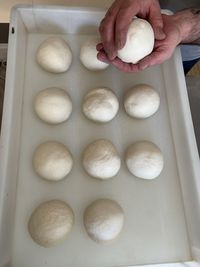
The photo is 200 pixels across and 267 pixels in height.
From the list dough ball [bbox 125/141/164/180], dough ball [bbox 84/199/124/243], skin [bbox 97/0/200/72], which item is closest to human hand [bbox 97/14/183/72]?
skin [bbox 97/0/200/72]

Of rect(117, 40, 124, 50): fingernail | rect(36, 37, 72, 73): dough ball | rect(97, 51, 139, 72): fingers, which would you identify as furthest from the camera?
rect(36, 37, 72, 73): dough ball

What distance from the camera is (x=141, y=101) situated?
933mm

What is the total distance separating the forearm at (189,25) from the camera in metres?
0.96

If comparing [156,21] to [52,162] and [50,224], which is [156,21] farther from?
[50,224]

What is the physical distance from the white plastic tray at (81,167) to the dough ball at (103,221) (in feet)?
0.14

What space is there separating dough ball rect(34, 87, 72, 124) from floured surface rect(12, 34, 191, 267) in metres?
0.04

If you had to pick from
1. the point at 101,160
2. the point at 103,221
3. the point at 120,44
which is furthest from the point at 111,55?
the point at 103,221

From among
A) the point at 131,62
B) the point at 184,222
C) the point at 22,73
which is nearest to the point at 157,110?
the point at 131,62

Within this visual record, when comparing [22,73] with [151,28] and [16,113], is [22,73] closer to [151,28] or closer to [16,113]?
[16,113]

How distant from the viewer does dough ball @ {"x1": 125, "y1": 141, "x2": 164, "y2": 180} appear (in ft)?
2.86

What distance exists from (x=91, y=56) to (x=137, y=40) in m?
0.21

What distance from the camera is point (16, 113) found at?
36.1 inches

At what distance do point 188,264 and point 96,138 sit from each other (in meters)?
0.46

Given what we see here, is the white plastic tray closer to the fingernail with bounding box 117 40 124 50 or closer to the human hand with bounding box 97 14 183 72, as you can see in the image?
the human hand with bounding box 97 14 183 72
